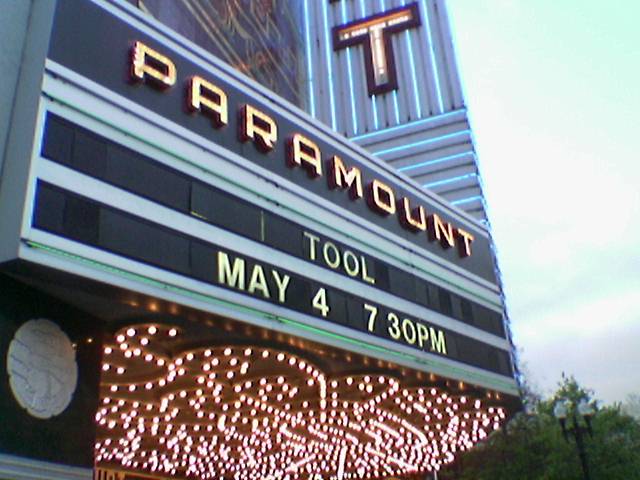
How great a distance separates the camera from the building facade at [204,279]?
46.1 feet

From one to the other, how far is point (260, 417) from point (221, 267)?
902cm

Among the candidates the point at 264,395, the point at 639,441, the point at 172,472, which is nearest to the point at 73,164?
the point at 264,395

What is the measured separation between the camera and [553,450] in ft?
113

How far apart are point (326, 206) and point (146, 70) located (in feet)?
21.6

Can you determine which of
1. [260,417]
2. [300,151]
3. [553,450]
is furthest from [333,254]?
[553,450]

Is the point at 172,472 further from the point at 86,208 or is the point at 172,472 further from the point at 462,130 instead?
the point at 462,130

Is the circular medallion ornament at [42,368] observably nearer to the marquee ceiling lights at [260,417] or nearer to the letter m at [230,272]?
the marquee ceiling lights at [260,417]

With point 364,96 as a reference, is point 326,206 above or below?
below

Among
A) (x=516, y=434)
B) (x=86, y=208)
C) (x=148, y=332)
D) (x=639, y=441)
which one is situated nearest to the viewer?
(x=86, y=208)

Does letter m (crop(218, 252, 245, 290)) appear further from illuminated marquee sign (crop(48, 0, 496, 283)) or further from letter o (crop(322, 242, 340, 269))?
letter o (crop(322, 242, 340, 269))

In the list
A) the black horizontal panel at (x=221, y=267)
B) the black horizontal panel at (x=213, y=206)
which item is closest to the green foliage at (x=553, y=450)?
the black horizontal panel at (x=221, y=267)

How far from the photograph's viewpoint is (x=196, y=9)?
30.8m

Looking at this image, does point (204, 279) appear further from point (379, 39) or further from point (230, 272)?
point (379, 39)

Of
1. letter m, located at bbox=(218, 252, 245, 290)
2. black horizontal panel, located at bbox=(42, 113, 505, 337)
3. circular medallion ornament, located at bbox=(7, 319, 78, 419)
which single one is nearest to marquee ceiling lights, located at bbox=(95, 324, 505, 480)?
letter m, located at bbox=(218, 252, 245, 290)
